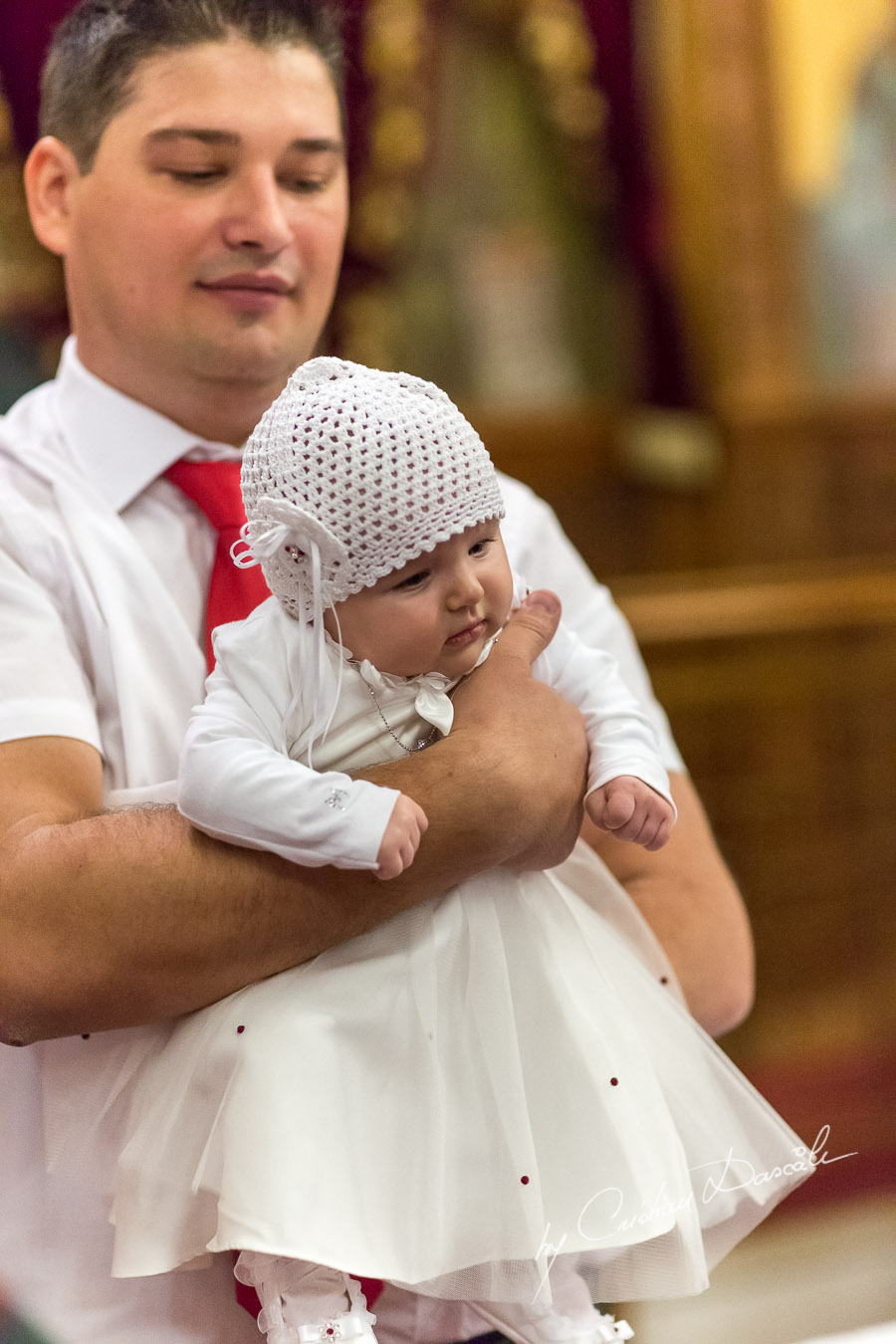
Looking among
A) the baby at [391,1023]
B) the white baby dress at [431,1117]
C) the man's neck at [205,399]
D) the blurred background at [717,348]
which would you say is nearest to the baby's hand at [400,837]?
the baby at [391,1023]

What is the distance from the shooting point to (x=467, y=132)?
425cm

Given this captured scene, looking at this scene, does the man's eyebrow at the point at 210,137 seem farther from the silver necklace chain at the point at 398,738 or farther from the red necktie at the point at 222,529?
the silver necklace chain at the point at 398,738

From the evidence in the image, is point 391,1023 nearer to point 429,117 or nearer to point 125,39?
point 125,39

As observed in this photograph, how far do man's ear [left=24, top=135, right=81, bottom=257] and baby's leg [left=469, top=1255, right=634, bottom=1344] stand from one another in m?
1.04

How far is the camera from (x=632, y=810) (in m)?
1.15

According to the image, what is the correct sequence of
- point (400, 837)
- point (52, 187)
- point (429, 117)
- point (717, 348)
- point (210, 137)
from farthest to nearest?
point (717, 348)
point (429, 117)
point (52, 187)
point (210, 137)
point (400, 837)

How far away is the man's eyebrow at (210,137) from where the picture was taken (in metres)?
1.25

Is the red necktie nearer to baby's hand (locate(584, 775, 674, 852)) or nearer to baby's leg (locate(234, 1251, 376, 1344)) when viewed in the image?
baby's hand (locate(584, 775, 674, 852))

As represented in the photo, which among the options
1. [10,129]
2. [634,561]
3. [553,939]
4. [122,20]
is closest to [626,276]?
[634,561]

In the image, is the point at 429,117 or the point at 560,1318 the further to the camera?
the point at 429,117

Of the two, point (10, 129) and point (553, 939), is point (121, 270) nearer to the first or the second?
point (10, 129)

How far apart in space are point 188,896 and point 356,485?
14.0 inches

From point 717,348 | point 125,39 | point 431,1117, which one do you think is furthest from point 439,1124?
point 717,348

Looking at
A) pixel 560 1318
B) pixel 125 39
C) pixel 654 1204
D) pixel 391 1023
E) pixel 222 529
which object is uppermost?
pixel 125 39
